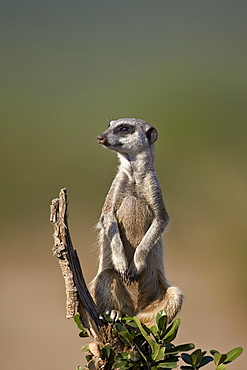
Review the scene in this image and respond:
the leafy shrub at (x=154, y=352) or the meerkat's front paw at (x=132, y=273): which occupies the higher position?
the meerkat's front paw at (x=132, y=273)

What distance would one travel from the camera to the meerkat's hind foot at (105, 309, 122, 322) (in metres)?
2.84

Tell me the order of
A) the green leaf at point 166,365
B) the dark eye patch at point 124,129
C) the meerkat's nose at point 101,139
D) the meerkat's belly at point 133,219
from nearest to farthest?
the green leaf at point 166,365 < the meerkat's nose at point 101,139 < the dark eye patch at point 124,129 < the meerkat's belly at point 133,219

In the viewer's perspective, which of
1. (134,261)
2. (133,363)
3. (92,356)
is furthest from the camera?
(134,261)

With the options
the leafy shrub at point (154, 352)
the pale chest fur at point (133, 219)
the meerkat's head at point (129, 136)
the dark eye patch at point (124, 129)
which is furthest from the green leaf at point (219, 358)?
the dark eye patch at point (124, 129)

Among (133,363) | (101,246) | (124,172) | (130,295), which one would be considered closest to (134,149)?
(124,172)

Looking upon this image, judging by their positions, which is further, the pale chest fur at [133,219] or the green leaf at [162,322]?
the pale chest fur at [133,219]

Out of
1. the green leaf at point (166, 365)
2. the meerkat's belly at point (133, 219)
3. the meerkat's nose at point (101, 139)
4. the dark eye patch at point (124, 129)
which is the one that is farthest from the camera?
the meerkat's belly at point (133, 219)

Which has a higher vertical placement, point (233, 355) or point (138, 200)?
point (138, 200)

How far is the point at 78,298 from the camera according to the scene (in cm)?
263

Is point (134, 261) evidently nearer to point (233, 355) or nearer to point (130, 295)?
point (130, 295)

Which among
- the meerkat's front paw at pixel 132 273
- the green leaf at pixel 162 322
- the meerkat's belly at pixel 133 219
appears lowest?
the green leaf at pixel 162 322

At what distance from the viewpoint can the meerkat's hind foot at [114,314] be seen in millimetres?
2839

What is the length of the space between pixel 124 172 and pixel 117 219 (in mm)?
285

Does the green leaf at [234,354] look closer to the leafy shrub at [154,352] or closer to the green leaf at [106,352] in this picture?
the leafy shrub at [154,352]
